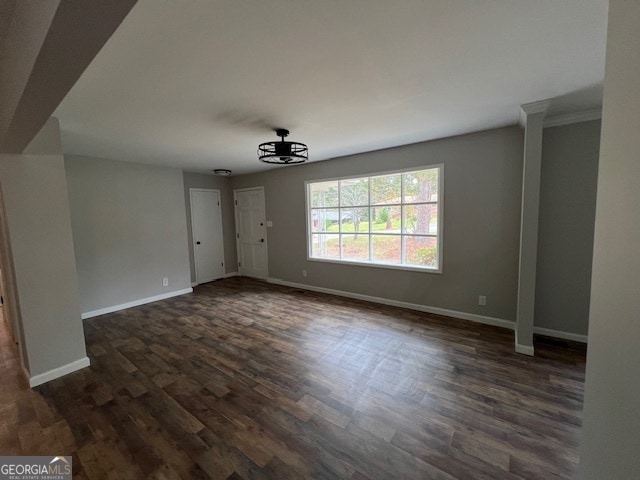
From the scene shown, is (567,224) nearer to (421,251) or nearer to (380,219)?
(421,251)

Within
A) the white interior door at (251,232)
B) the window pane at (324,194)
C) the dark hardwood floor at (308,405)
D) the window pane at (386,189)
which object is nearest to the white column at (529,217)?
the dark hardwood floor at (308,405)

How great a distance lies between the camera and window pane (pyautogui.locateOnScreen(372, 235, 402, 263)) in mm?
3996

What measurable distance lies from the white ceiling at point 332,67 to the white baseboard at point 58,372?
7.53 feet

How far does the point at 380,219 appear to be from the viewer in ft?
13.5

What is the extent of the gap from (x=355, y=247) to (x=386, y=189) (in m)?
1.10

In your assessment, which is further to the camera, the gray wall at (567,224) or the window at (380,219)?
the window at (380,219)

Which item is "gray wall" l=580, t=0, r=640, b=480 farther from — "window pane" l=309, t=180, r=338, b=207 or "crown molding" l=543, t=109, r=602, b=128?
"window pane" l=309, t=180, r=338, b=207

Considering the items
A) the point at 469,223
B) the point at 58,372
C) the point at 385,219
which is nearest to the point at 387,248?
the point at 385,219

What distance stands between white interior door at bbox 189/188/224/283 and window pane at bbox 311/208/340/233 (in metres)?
2.38

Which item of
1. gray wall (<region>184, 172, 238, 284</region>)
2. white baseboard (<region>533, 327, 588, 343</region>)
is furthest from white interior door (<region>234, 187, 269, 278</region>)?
white baseboard (<region>533, 327, 588, 343</region>)

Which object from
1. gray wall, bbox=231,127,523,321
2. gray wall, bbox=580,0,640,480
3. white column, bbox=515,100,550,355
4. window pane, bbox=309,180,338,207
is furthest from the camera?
window pane, bbox=309,180,338,207

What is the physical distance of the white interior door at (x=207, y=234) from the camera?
18.1 feet

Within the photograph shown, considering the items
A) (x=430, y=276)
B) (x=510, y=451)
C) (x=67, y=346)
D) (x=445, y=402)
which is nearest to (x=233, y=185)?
(x=67, y=346)

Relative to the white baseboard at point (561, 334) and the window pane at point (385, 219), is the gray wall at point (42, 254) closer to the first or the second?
the window pane at point (385, 219)
